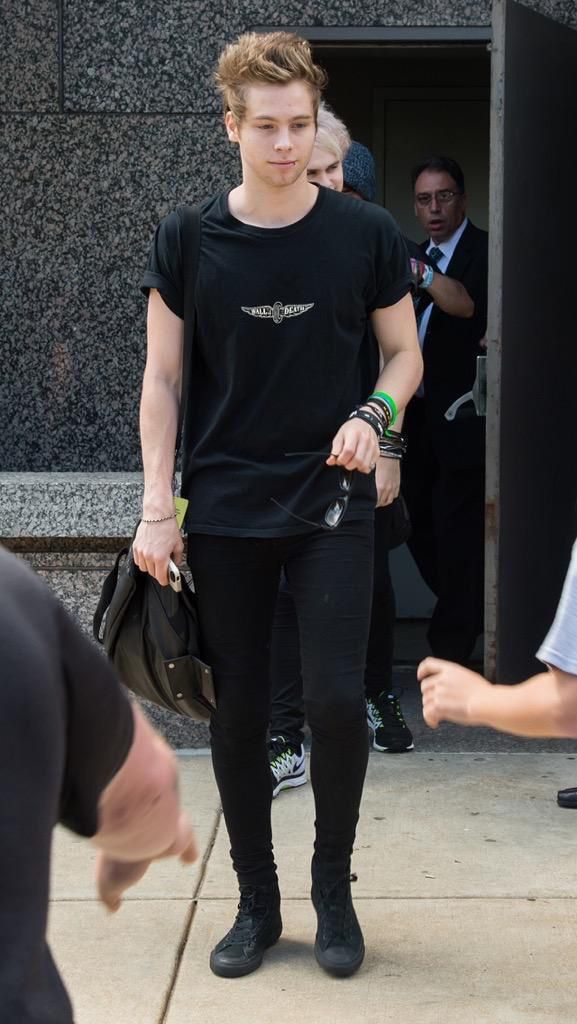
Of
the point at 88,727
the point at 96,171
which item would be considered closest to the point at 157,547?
the point at 88,727

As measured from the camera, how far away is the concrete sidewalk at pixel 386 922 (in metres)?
3.00

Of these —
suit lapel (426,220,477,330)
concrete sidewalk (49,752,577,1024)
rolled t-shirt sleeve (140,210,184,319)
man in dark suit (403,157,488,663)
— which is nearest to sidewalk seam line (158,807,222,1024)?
concrete sidewalk (49,752,577,1024)

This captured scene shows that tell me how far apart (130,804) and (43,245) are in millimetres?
4035

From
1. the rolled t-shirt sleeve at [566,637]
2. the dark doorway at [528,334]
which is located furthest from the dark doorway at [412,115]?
the rolled t-shirt sleeve at [566,637]

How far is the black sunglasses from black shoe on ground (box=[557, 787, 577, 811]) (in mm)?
Answer: 1527

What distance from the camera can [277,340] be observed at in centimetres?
300

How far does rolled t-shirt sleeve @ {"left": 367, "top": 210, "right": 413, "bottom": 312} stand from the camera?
3.07 m

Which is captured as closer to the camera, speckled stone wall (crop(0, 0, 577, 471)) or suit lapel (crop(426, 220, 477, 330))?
speckled stone wall (crop(0, 0, 577, 471))

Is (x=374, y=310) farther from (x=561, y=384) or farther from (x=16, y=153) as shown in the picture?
(x=16, y=153)

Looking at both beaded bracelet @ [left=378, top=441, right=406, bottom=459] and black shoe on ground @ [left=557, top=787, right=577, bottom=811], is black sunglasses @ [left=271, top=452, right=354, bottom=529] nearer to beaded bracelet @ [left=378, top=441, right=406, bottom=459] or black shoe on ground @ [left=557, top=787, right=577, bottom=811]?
beaded bracelet @ [left=378, top=441, right=406, bottom=459]

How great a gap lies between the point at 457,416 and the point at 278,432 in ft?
7.35

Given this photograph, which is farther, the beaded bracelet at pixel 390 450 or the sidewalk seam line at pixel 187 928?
the beaded bracelet at pixel 390 450

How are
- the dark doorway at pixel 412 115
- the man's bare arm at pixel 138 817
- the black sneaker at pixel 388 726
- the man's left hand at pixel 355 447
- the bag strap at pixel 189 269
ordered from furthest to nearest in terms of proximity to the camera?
the dark doorway at pixel 412 115
the black sneaker at pixel 388 726
the bag strap at pixel 189 269
the man's left hand at pixel 355 447
the man's bare arm at pixel 138 817

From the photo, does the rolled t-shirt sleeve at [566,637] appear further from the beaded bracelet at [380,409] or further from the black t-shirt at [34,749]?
the beaded bracelet at [380,409]
